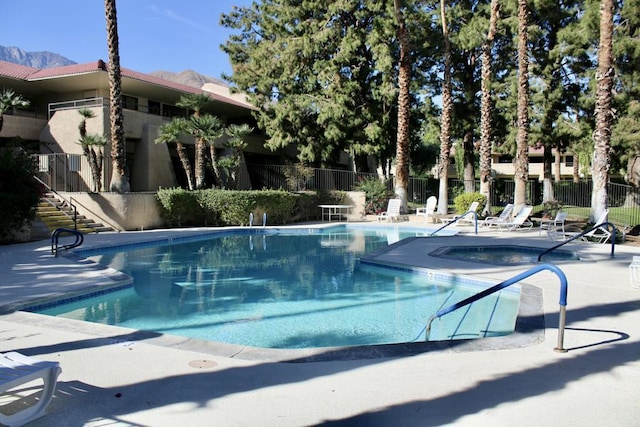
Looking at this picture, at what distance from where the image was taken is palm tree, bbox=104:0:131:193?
1848cm

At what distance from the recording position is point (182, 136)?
2486cm

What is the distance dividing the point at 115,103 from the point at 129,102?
811 centimetres

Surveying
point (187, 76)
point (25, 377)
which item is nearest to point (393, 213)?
point (25, 377)

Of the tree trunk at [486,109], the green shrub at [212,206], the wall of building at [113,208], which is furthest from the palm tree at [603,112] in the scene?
the wall of building at [113,208]

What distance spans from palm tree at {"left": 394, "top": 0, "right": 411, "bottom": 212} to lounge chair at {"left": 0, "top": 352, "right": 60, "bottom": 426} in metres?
21.9

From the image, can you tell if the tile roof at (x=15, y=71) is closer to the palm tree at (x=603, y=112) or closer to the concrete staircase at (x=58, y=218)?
the concrete staircase at (x=58, y=218)

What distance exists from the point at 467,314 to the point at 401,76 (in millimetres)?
17972

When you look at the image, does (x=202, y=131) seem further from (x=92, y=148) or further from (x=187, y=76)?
(x=187, y=76)

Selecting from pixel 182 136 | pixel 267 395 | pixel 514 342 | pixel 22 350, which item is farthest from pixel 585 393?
pixel 182 136

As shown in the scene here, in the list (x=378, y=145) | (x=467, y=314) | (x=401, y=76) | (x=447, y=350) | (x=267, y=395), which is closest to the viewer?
(x=267, y=395)

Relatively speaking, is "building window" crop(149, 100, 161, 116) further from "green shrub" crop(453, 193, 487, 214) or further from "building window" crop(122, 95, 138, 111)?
"green shrub" crop(453, 193, 487, 214)

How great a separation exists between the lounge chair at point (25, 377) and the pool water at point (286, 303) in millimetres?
3240

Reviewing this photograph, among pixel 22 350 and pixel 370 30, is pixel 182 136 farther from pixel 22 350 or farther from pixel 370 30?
pixel 22 350

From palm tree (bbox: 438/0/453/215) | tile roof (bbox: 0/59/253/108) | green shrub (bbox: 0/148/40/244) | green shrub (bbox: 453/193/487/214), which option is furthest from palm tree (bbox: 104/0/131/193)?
green shrub (bbox: 453/193/487/214)
